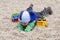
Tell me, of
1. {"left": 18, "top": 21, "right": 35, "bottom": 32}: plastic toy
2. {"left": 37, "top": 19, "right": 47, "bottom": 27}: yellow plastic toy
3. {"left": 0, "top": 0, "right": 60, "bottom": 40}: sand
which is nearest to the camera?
{"left": 0, "top": 0, "right": 60, "bottom": 40}: sand

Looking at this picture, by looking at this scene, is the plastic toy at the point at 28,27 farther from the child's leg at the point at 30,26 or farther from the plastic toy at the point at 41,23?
the plastic toy at the point at 41,23

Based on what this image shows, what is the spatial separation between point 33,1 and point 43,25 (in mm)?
2582

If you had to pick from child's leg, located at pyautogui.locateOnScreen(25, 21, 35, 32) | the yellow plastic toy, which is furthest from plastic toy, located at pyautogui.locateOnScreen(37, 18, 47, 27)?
child's leg, located at pyautogui.locateOnScreen(25, 21, 35, 32)

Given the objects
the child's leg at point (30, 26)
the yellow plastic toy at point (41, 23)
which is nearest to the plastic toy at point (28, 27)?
the child's leg at point (30, 26)

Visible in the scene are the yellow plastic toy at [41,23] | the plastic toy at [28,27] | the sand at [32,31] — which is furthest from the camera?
the yellow plastic toy at [41,23]

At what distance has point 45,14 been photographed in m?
5.21

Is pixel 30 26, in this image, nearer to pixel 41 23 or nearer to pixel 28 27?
pixel 28 27

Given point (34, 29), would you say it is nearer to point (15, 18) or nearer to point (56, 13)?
point (15, 18)

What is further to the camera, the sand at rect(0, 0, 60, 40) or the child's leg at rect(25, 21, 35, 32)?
the child's leg at rect(25, 21, 35, 32)

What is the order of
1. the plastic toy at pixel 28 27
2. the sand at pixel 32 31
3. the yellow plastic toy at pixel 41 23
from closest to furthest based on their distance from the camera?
the sand at pixel 32 31, the plastic toy at pixel 28 27, the yellow plastic toy at pixel 41 23

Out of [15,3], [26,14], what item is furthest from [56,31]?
[15,3]

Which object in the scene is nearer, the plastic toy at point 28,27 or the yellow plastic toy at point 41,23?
the plastic toy at point 28,27

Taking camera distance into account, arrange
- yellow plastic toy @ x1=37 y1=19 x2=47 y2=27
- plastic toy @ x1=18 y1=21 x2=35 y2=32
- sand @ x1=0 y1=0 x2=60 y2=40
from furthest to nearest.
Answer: yellow plastic toy @ x1=37 y1=19 x2=47 y2=27, plastic toy @ x1=18 y1=21 x2=35 y2=32, sand @ x1=0 y1=0 x2=60 y2=40

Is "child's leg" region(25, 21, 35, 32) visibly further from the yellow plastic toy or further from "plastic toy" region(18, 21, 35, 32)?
the yellow plastic toy
